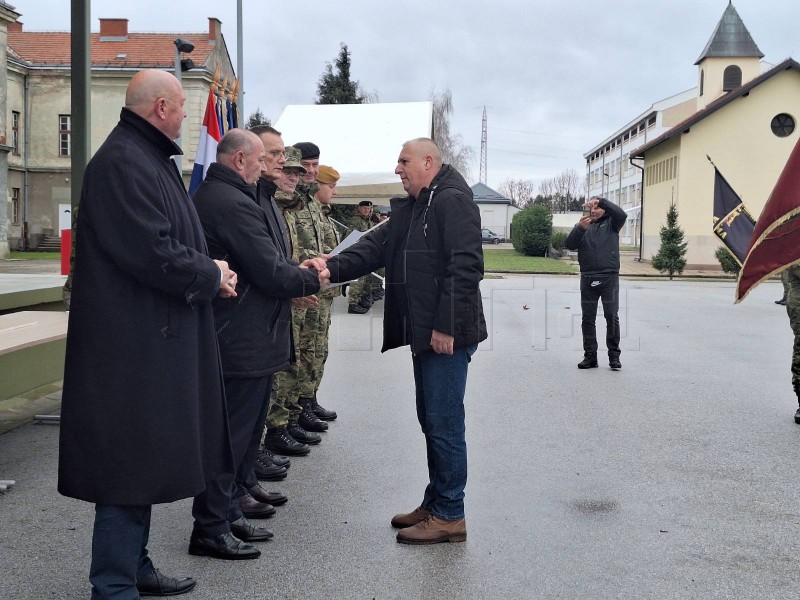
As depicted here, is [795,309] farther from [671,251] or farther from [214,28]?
[214,28]

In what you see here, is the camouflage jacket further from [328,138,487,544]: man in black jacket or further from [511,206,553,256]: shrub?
[511,206,553,256]: shrub

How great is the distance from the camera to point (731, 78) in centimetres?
4794

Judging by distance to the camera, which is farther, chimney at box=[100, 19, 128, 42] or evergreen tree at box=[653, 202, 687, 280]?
chimney at box=[100, 19, 128, 42]

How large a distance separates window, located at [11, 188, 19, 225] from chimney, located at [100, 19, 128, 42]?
11.2 m

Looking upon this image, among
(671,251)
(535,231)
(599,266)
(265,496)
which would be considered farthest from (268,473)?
(535,231)

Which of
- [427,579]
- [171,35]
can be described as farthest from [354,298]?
[171,35]

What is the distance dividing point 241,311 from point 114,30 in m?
51.8

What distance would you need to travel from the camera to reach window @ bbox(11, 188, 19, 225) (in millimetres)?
44281

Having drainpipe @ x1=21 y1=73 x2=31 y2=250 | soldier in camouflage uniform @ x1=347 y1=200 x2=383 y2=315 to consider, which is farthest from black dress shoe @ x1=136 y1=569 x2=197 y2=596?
drainpipe @ x1=21 y1=73 x2=31 y2=250

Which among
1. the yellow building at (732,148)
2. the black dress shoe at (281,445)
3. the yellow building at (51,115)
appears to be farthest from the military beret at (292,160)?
the yellow building at (51,115)

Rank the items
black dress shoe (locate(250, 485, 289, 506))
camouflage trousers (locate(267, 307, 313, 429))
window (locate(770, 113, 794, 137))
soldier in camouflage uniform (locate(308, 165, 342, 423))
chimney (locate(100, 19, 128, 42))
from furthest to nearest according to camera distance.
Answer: chimney (locate(100, 19, 128, 42)) < window (locate(770, 113, 794, 137)) < soldier in camouflage uniform (locate(308, 165, 342, 423)) < camouflage trousers (locate(267, 307, 313, 429)) < black dress shoe (locate(250, 485, 289, 506))

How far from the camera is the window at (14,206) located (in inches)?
1743

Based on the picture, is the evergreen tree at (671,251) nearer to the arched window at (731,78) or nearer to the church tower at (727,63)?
the church tower at (727,63)

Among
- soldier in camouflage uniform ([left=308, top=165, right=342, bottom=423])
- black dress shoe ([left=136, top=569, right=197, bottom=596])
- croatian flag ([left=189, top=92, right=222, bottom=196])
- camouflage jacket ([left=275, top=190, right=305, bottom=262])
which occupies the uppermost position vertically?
croatian flag ([left=189, top=92, right=222, bottom=196])
